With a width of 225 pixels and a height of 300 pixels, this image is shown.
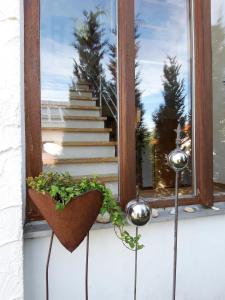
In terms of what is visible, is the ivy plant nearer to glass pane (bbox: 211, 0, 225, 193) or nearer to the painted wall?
the painted wall

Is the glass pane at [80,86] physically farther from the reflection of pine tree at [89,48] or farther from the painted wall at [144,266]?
the painted wall at [144,266]

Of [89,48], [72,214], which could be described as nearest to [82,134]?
[72,214]

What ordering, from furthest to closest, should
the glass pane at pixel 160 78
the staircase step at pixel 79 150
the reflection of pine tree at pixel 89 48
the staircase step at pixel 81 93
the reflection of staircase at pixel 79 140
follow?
the reflection of pine tree at pixel 89 48 → the staircase step at pixel 81 93 → the glass pane at pixel 160 78 → the staircase step at pixel 79 150 → the reflection of staircase at pixel 79 140

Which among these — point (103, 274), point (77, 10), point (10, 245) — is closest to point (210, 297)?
point (103, 274)

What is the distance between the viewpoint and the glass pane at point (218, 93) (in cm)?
219

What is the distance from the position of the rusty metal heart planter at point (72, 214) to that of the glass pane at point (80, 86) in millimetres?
417

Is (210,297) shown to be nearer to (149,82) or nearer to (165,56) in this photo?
(149,82)

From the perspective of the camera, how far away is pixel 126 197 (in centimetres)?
169

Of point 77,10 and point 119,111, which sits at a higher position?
point 77,10

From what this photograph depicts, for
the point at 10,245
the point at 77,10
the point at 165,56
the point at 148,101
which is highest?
the point at 77,10

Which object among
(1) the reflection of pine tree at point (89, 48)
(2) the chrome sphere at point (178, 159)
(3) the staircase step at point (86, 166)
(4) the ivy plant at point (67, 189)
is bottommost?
(4) the ivy plant at point (67, 189)

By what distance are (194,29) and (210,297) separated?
1554 mm

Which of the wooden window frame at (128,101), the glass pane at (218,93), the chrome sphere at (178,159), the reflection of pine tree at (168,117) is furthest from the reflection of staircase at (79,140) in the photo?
the glass pane at (218,93)

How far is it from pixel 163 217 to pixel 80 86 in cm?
295
